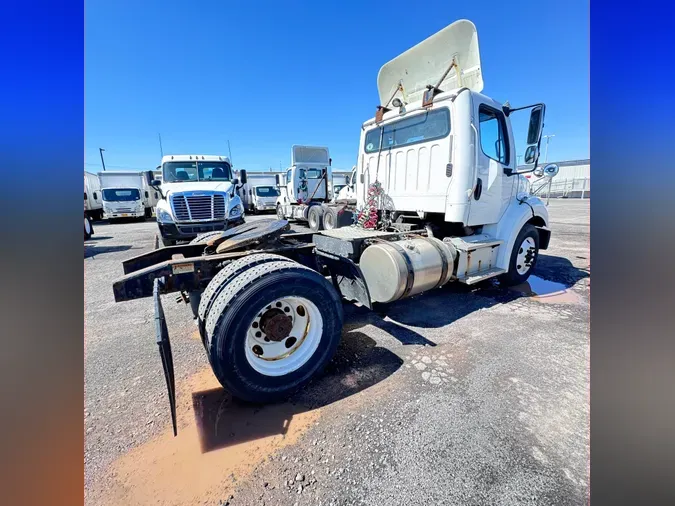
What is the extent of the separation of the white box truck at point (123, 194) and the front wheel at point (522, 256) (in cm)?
2207

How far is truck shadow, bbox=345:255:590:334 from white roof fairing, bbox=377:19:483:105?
322 cm

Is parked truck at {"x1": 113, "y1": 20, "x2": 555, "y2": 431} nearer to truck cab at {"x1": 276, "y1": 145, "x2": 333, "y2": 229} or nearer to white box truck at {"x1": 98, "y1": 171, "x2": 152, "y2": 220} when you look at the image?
truck cab at {"x1": 276, "y1": 145, "x2": 333, "y2": 229}

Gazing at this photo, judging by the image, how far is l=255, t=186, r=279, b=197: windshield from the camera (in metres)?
24.2

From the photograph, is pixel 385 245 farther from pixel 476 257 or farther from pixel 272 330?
pixel 272 330

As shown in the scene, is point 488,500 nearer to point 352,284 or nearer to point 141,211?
point 352,284

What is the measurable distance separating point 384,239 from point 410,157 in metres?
1.50

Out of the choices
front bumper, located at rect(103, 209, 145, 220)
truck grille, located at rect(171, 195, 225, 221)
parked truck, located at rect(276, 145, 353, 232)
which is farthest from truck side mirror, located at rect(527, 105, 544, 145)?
front bumper, located at rect(103, 209, 145, 220)

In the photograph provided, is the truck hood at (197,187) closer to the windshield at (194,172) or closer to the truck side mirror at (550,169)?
the windshield at (194,172)

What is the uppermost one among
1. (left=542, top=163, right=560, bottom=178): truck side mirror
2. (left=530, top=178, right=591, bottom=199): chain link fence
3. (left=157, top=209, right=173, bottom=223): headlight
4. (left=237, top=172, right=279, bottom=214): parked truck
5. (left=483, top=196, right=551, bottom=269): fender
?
(left=530, top=178, right=591, bottom=199): chain link fence

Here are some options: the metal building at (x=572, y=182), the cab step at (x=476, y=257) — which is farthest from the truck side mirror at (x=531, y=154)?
the metal building at (x=572, y=182)

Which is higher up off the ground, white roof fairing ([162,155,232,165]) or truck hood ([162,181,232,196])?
white roof fairing ([162,155,232,165])

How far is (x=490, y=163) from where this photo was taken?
4652 millimetres

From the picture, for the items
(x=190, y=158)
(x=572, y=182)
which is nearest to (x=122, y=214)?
(x=190, y=158)

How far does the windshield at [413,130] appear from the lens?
175 inches
